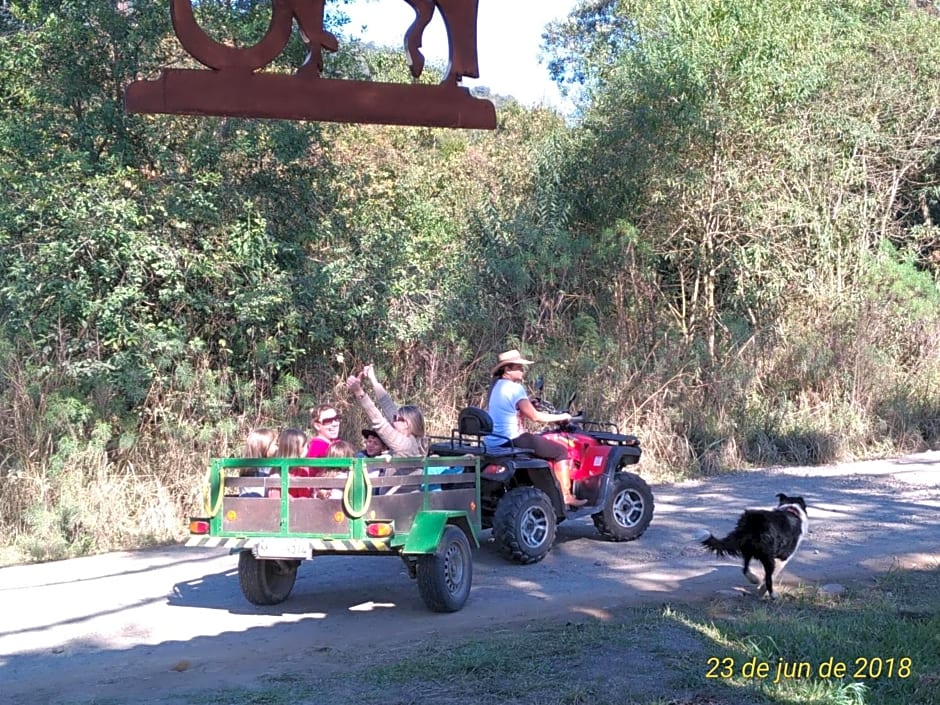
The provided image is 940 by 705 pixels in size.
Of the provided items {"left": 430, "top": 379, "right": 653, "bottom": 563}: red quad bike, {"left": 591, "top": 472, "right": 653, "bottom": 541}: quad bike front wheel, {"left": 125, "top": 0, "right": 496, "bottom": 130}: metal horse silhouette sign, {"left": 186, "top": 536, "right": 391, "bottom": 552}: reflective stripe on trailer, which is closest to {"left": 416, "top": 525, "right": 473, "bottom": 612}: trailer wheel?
{"left": 186, "top": 536, "right": 391, "bottom": 552}: reflective stripe on trailer

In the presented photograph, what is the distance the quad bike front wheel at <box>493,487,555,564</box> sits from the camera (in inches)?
375

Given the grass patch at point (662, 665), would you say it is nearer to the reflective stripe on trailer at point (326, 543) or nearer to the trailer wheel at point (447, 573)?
the trailer wheel at point (447, 573)

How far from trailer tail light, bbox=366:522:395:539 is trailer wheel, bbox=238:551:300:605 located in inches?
36.5

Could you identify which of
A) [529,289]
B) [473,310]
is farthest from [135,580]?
[529,289]

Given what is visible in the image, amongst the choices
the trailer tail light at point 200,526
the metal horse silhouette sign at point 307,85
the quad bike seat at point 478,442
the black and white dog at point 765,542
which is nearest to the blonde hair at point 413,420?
the quad bike seat at point 478,442

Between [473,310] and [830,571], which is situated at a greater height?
[473,310]

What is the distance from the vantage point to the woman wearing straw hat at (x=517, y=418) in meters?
10.0

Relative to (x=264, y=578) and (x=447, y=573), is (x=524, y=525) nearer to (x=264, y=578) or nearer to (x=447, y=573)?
(x=447, y=573)

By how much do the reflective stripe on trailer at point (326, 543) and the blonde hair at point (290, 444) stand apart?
0.72m

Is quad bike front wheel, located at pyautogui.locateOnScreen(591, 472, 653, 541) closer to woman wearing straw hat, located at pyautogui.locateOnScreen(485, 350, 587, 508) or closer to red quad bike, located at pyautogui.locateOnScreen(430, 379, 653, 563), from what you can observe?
red quad bike, located at pyautogui.locateOnScreen(430, 379, 653, 563)

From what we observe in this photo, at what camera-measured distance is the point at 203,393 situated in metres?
14.2

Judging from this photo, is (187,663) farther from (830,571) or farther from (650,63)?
(650,63)

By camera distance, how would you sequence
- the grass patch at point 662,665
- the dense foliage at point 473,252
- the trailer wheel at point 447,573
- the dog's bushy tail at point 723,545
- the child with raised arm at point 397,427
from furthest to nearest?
the dense foliage at point 473,252 < the child with raised arm at point 397,427 < the dog's bushy tail at point 723,545 < the trailer wheel at point 447,573 < the grass patch at point 662,665

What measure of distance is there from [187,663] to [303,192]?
9.73 meters
